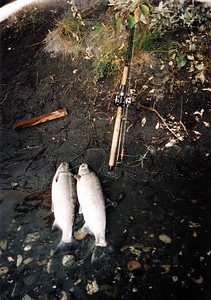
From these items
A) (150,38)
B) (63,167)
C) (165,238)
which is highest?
(150,38)

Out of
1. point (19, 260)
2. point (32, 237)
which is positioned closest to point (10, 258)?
point (19, 260)

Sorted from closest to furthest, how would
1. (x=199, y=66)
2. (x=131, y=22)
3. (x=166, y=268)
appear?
(x=166, y=268)
(x=131, y=22)
(x=199, y=66)

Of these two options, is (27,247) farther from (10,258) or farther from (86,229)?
(86,229)

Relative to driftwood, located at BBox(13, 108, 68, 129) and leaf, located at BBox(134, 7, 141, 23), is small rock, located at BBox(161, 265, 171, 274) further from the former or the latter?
leaf, located at BBox(134, 7, 141, 23)

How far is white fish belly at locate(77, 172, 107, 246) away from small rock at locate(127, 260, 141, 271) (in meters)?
0.30

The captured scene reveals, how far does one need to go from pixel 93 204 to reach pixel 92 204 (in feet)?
0.03

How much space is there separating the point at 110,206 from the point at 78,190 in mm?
378

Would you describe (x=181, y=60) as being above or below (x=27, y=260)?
above

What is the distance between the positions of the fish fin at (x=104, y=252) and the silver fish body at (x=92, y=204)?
0.05m

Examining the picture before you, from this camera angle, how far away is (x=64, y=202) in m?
3.39

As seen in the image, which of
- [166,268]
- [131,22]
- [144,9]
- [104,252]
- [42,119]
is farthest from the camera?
[42,119]

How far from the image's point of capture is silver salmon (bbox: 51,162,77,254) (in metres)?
3.20

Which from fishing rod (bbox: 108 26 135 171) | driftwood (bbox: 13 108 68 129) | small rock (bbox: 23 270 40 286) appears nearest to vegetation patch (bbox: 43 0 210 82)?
fishing rod (bbox: 108 26 135 171)

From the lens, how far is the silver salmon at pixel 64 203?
10.5 feet
